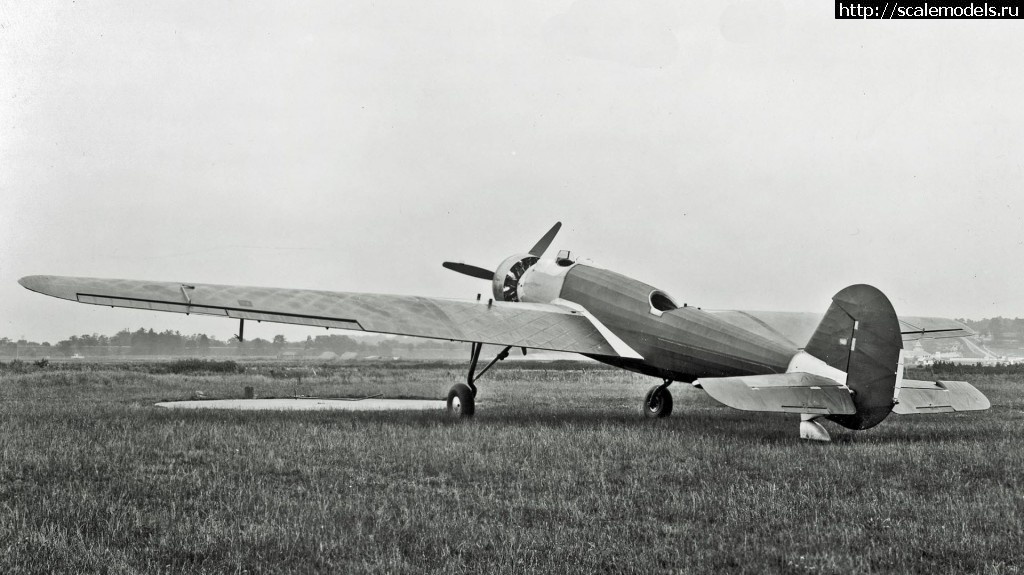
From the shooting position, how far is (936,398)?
1078 cm

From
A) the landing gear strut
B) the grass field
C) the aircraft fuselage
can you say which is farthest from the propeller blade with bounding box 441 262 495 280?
the grass field

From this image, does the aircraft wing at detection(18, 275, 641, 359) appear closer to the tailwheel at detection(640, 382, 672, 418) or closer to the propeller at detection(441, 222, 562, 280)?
the tailwheel at detection(640, 382, 672, 418)

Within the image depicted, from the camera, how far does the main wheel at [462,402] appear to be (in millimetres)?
13938

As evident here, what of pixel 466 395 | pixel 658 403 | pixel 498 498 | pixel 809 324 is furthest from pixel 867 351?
pixel 809 324

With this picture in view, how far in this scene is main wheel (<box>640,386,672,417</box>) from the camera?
1444 centimetres

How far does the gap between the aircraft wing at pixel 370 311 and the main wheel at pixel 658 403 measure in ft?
4.34

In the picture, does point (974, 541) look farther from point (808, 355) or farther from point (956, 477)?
point (808, 355)

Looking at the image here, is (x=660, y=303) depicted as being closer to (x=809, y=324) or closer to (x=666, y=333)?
(x=666, y=333)

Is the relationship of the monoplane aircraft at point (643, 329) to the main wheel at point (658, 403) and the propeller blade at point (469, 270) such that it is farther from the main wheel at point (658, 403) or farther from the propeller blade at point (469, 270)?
the propeller blade at point (469, 270)

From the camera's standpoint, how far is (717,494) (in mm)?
6613

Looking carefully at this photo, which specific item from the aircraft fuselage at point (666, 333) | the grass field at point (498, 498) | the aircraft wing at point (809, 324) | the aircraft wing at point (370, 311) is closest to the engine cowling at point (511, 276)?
the aircraft fuselage at point (666, 333)

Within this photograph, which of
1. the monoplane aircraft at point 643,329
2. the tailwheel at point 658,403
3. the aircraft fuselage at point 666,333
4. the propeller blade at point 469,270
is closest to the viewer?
the monoplane aircraft at point 643,329

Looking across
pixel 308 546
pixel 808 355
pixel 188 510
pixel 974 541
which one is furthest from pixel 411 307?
pixel 974 541

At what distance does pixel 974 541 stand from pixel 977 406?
670cm
